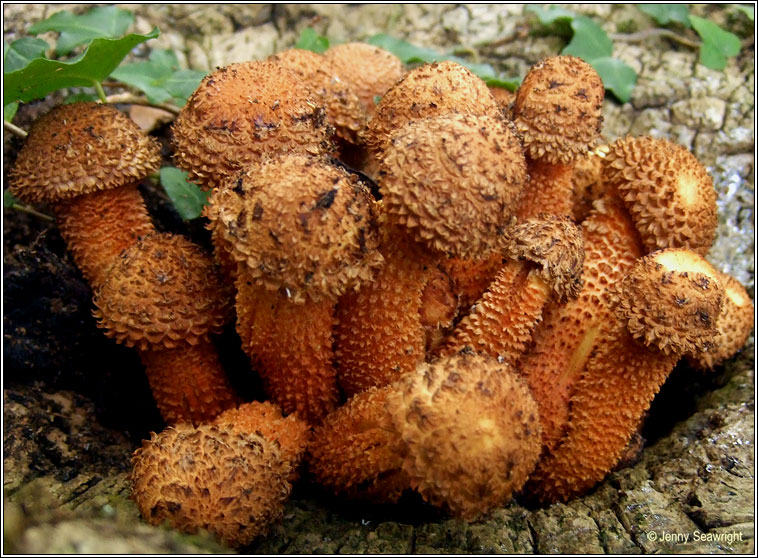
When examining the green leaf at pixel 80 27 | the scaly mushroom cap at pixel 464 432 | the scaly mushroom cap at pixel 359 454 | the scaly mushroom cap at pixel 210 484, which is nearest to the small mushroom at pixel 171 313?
the scaly mushroom cap at pixel 210 484

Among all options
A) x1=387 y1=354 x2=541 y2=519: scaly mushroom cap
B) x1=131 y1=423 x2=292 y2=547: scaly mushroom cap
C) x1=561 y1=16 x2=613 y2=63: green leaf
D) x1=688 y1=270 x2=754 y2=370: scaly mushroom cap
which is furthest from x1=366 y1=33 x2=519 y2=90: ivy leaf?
x1=131 y1=423 x2=292 y2=547: scaly mushroom cap

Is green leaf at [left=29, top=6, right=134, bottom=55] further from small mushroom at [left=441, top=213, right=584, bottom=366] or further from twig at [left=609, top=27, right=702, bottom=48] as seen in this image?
twig at [left=609, top=27, right=702, bottom=48]

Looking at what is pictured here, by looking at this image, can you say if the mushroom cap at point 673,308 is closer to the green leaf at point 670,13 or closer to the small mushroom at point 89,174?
the small mushroom at point 89,174

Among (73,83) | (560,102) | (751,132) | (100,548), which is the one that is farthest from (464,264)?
(751,132)

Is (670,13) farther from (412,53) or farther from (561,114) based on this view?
(561,114)

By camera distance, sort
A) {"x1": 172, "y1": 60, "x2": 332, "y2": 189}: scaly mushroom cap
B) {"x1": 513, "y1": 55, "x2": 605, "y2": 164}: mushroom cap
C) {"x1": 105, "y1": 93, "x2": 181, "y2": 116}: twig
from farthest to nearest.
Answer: {"x1": 105, "y1": 93, "x2": 181, "y2": 116}: twig → {"x1": 513, "y1": 55, "x2": 605, "y2": 164}: mushroom cap → {"x1": 172, "y1": 60, "x2": 332, "y2": 189}: scaly mushroom cap

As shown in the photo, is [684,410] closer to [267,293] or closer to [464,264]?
[464,264]
